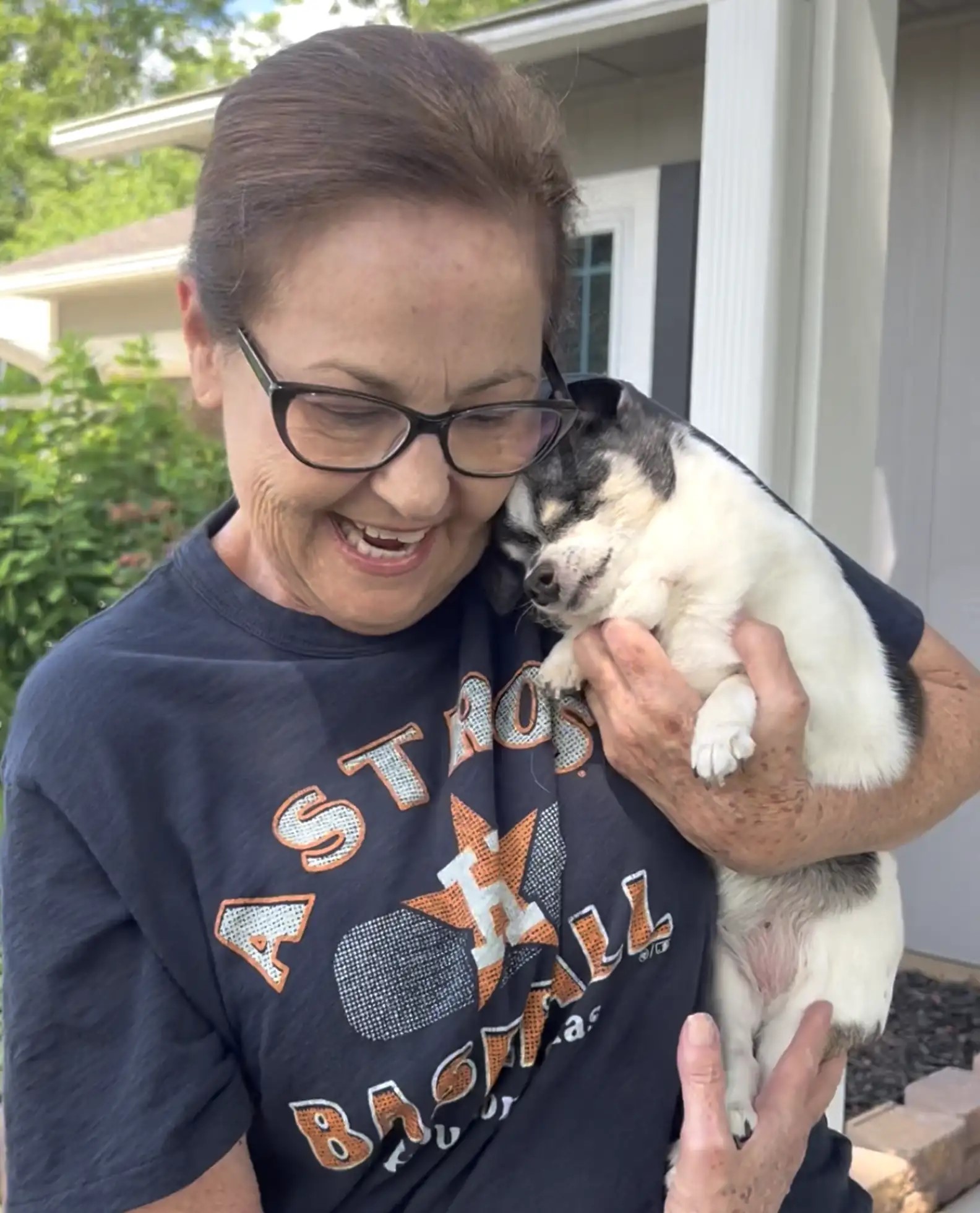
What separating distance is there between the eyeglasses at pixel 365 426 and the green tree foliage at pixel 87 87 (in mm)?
12129

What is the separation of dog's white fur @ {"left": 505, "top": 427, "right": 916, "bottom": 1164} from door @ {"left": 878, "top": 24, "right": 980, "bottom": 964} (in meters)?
2.92

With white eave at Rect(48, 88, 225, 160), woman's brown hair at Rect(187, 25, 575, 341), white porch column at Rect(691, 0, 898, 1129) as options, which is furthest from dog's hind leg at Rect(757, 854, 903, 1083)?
white eave at Rect(48, 88, 225, 160)

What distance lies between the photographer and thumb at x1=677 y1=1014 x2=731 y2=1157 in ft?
3.92

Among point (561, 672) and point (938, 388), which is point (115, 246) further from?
point (561, 672)

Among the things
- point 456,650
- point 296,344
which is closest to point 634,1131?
point 456,650

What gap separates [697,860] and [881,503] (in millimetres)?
3511

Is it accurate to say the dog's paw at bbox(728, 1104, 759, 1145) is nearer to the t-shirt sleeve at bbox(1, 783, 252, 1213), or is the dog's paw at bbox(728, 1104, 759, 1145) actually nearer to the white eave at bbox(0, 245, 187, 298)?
the t-shirt sleeve at bbox(1, 783, 252, 1213)

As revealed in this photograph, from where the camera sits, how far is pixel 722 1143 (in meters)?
1.19

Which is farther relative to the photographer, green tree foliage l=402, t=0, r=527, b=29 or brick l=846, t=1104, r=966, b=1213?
green tree foliage l=402, t=0, r=527, b=29

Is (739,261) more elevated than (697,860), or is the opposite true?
(739,261)

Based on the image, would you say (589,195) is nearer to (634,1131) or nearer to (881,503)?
(881,503)

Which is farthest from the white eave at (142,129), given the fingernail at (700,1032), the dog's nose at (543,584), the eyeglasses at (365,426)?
the fingernail at (700,1032)

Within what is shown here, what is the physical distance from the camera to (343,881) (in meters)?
1.13

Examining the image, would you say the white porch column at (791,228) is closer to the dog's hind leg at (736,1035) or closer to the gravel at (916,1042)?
the dog's hind leg at (736,1035)
